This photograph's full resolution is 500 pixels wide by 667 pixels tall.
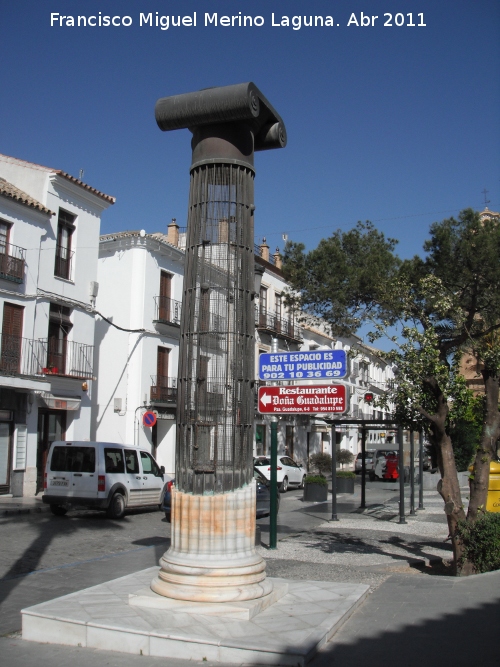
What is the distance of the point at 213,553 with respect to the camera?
21.1 ft

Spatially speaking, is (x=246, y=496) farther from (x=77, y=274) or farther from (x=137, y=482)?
(x=77, y=274)

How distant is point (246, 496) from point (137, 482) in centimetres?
1105

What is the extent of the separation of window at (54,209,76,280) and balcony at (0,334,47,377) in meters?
2.86

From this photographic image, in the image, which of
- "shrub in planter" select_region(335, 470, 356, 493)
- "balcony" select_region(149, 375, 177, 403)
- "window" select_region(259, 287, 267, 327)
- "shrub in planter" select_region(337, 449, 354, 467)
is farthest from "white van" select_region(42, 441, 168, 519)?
"shrub in planter" select_region(337, 449, 354, 467)

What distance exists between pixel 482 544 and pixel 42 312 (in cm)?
1733

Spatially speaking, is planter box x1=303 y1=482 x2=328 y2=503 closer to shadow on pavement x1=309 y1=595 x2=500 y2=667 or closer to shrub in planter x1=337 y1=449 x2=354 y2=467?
shadow on pavement x1=309 y1=595 x2=500 y2=667

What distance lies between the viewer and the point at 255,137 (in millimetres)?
7758

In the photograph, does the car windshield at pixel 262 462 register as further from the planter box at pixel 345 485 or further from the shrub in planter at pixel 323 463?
the shrub in planter at pixel 323 463

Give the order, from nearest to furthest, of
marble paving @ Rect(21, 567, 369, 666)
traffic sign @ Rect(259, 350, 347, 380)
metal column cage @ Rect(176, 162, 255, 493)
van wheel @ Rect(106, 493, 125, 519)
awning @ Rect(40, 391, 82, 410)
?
marble paving @ Rect(21, 567, 369, 666) → metal column cage @ Rect(176, 162, 255, 493) → traffic sign @ Rect(259, 350, 347, 380) → van wheel @ Rect(106, 493, 125, 519) → awning @ Rect(40, 391, 82, 410)

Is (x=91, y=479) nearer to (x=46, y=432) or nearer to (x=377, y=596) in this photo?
(x=46, y=432)

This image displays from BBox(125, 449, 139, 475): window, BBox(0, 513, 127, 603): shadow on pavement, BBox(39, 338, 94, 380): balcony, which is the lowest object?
BBox(0, 513, 127, 603): shadow on pavement

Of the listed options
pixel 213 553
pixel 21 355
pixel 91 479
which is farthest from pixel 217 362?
pixel 21 355

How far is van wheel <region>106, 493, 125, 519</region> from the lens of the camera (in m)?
16.2

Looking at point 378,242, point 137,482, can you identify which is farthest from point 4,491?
point 378,242
